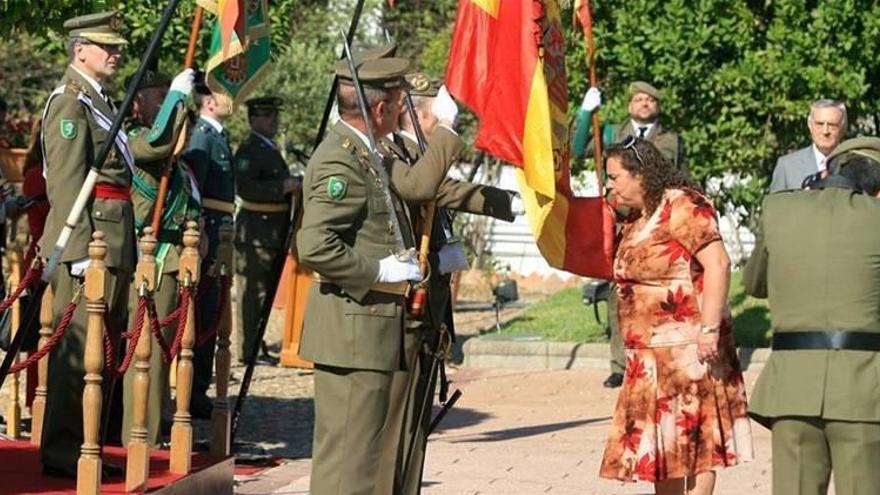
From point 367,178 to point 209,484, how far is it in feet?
7.61

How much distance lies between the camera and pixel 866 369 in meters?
8.27

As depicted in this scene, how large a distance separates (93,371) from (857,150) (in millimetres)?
3268

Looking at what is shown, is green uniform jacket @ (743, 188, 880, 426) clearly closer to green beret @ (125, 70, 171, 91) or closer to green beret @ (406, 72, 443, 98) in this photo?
green beret @ (406, 72, 443, 98)

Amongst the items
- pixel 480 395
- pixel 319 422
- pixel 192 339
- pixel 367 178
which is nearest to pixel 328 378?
pixel 319 422

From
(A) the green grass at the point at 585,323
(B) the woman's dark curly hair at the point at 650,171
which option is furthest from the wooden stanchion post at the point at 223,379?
(A) the green grass at the point at 585,323

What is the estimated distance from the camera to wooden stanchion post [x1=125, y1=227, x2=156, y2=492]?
9.13 meters

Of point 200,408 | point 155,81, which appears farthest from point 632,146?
point 200,408

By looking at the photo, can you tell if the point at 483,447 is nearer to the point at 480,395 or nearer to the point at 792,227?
the point at 480,395

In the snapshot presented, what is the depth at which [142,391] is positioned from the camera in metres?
9.33

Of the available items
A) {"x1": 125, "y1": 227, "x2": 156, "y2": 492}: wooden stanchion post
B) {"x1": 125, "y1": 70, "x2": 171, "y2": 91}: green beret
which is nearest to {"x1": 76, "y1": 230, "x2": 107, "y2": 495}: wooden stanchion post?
{"x1": 125, "y1": 227, "x2": 156, "y2": 492}: wooden stanchion post

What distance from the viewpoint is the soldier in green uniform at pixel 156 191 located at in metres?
10.6

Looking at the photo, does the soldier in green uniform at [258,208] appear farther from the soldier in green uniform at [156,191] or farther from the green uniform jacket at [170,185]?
the green uniform jacket at [170,185]

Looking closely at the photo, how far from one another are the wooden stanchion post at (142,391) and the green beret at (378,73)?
4.47ft

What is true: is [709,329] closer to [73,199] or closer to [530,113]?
[530,113]
